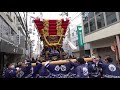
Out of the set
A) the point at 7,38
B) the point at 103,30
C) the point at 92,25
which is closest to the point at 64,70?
the point at 7,38

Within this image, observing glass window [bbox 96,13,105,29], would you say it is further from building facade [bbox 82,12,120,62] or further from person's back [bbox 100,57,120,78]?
person's back [bbox 100,57,120,78]

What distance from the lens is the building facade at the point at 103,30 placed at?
10.9 m

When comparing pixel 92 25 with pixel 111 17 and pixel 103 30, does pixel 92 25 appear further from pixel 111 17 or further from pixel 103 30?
pixel 111 17

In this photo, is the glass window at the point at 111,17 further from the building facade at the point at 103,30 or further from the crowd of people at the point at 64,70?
the crowd of people at the point at 64,70

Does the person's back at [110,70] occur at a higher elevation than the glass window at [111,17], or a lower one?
lower

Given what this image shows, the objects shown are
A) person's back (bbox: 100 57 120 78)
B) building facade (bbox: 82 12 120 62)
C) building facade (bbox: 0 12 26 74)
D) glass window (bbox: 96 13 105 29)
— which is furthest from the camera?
glass window (bbox: 96 13 105 29)

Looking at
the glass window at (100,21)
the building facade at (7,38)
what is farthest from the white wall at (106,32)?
the building facade at (7,38)

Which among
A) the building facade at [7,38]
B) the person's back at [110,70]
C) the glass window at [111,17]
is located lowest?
the person's back at [110,70]

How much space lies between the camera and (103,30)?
40.3ft

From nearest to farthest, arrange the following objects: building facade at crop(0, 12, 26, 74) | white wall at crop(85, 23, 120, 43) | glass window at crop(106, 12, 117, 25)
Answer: building facade at crop(0, 12, 26, 74) → white wall at crop(85, 23, 120, 43) → glass window at crop(106, 12, 117, 25)

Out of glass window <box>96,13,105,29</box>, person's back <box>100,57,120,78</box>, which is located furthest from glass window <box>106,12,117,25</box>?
person's back <box>100,57,120,78</box>

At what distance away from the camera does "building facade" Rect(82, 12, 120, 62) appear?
35.9 feet
